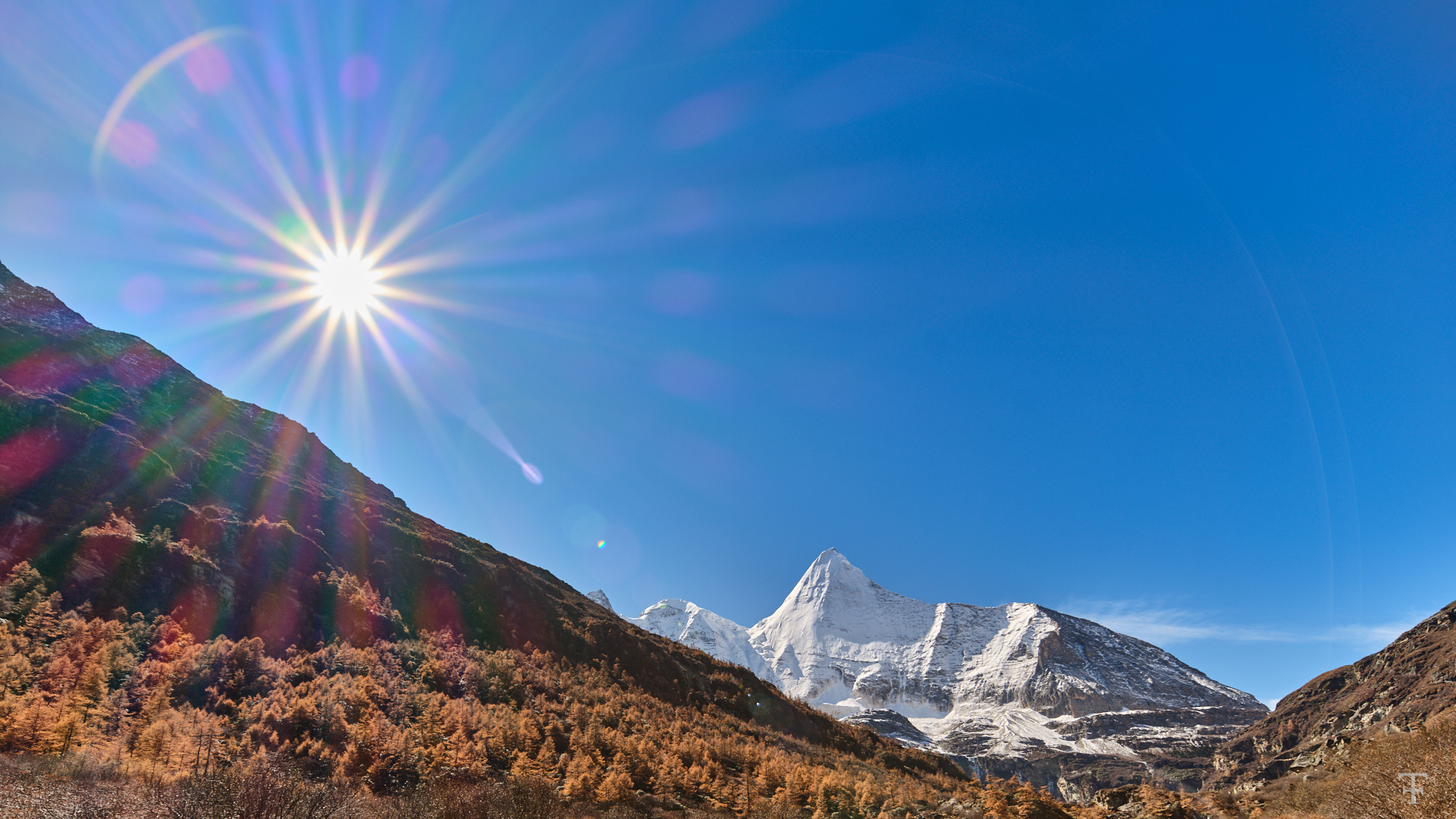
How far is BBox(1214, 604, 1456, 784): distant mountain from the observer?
212ft

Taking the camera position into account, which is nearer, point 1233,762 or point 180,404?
point 180,404

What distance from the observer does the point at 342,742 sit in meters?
15.4

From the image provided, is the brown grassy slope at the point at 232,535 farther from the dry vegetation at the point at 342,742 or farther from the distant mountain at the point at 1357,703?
the distant mountain at the point at 1357,703

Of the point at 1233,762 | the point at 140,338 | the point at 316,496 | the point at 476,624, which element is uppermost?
the point at 140,338

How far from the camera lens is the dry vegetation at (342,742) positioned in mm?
11391

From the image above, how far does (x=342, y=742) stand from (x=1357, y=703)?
5051 inches

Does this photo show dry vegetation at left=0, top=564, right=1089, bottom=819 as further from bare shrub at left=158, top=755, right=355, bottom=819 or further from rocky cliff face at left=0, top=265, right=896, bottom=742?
rocky cliff face at left=0, top=265, right=896, bottom=742

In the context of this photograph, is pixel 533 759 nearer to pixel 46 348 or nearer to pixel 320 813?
pixel 320 813

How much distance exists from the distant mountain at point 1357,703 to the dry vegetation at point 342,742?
195ft

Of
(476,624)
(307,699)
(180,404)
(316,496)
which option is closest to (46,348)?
(180,404)

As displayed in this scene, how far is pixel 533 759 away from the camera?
17.4 metres

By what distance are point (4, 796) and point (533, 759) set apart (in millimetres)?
10588

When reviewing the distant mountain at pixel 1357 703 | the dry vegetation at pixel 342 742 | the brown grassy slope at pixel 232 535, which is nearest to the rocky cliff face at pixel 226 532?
the brown grassy slope at pixel 232 535

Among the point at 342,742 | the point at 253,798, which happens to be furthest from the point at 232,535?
the point at 253,798
